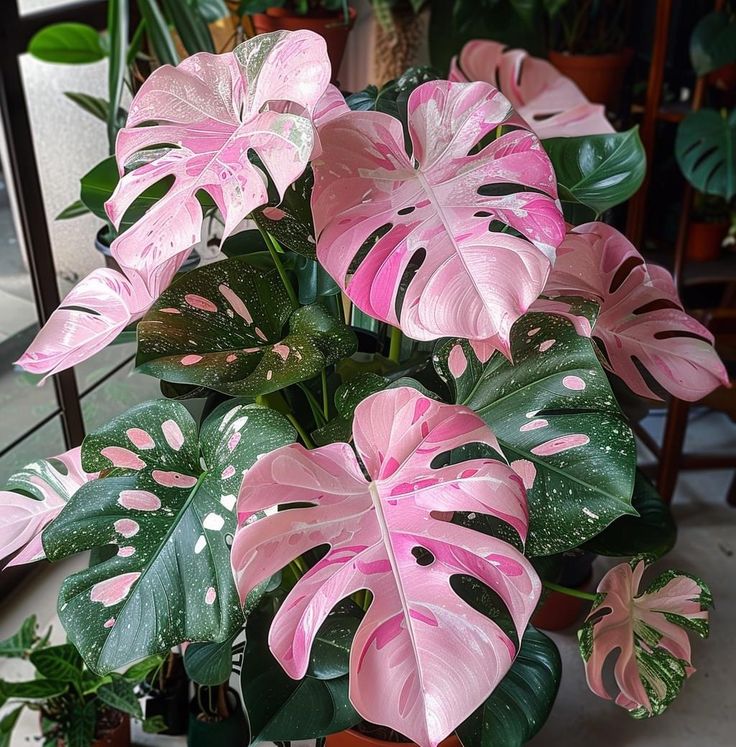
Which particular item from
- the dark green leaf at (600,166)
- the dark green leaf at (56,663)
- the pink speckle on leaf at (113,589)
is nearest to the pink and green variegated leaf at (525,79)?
the dark green leaf at (600,166)

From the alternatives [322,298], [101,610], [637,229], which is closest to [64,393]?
[322,298]

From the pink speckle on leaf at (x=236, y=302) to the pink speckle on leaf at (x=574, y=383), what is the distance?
0.98 ft

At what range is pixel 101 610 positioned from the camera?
0.57 m

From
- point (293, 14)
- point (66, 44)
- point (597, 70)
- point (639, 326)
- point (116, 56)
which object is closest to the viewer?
point (639, 326)

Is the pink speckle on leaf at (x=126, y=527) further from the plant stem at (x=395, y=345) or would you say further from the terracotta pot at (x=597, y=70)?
the terracotta pot at (x=597, y=70)

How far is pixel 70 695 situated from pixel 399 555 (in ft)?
2.43

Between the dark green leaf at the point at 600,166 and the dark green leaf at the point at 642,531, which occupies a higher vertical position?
the dark green leaf at the point at 600,166

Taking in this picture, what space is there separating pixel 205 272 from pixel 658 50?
1.56m

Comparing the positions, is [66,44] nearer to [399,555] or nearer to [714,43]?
[399,555]

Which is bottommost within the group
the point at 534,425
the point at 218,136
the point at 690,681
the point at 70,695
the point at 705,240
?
the point at 690,681

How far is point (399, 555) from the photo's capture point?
54cm

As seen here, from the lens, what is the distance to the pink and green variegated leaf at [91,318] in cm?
65

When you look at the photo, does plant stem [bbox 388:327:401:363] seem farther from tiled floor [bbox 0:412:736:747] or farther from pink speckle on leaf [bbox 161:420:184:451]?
tiled floor [bbox 0:412:736:747]

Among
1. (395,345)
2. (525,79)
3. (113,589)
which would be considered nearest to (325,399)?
(395,345)
